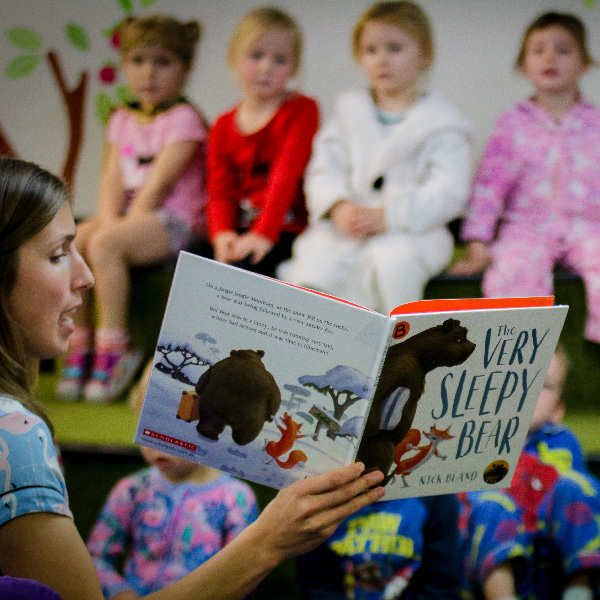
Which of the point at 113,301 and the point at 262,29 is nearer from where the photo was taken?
the point at 113,301

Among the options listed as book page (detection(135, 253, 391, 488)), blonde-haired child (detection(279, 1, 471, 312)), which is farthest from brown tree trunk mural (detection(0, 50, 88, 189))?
book page (detection(135, 253, 391, 488))

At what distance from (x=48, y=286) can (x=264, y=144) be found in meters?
1.20

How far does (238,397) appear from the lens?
0.72m

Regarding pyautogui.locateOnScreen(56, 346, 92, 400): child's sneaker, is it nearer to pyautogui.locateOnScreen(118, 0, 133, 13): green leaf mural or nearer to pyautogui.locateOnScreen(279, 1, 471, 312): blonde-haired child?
pyautogui.locateOnScreen(279, 1, 471, 312): blonde-haired child

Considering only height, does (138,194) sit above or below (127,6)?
below

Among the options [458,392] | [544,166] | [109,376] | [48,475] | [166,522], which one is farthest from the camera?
[544,166]

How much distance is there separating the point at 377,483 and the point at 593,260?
1.06m

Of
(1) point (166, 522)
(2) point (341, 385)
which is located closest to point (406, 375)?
(2) point (341, 385)

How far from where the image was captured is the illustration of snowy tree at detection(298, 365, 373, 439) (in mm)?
679

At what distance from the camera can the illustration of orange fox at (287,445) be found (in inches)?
28.0

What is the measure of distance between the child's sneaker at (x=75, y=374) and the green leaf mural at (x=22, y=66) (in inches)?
38.6

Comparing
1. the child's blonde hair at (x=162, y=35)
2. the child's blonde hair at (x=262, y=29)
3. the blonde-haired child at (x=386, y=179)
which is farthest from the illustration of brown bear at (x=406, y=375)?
the child's blonde hair at (x=162, y=35)

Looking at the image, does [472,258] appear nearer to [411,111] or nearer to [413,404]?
[411,111]

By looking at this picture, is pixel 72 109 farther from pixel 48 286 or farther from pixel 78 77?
pixel 48 286
